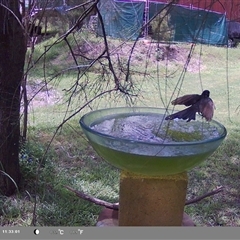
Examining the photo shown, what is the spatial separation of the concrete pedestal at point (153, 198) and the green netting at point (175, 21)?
0.31 m

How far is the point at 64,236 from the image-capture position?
2.60ft

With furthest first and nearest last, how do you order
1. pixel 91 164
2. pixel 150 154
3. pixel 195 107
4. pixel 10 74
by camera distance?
pixel 91 164, pixel 10 74, pixel 195 107, pixel 150 154

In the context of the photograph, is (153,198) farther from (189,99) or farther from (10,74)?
(10,74)

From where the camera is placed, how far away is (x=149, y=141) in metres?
0.83

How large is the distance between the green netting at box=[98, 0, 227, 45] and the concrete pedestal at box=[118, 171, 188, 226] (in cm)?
31

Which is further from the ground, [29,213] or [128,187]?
[128,187]

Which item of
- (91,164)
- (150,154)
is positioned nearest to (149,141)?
(150,154)

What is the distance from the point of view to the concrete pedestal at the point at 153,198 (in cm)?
89

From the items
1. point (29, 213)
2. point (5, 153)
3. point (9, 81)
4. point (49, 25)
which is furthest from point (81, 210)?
point (49, 25)

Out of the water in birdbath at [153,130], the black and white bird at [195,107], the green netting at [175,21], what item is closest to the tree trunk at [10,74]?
the green netting at [175,21]

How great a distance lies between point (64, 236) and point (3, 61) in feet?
2.47

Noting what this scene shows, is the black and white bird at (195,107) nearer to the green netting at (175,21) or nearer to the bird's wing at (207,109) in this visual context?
the bird's wing at (207,109)

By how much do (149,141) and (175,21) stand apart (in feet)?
0.83

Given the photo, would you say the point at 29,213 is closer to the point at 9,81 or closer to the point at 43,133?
the point at 9,81
